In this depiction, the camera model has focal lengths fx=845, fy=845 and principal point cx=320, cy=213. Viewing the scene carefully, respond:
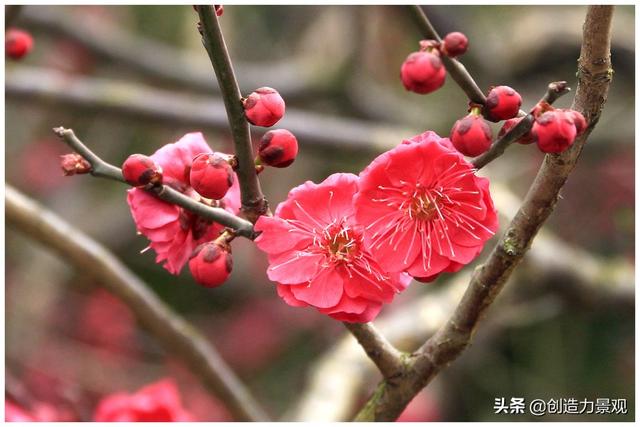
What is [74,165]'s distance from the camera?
906 millimetres

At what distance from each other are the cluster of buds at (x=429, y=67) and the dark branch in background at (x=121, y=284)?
83 centimetres

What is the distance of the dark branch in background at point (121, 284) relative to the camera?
5.02 ft

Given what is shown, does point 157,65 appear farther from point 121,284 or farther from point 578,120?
point 578,120

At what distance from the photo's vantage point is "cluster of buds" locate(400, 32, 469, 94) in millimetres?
847

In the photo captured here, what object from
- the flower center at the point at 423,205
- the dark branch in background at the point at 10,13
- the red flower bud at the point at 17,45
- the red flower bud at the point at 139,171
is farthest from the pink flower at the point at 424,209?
the dark branch in background at the point at 10,13

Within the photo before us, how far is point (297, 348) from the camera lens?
405 cm

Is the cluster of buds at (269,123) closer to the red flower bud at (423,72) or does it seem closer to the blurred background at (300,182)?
the red flower bud at (423,72)

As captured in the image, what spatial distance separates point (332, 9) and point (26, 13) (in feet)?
4.20

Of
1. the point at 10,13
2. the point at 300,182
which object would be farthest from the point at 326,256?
the point at 300,182

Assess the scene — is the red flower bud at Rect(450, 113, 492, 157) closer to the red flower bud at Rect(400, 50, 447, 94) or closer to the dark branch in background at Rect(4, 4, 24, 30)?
the red flower bud at Rect(400, 50, 447, 94)

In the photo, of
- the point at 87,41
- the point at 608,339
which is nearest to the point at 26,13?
the point at 87,41

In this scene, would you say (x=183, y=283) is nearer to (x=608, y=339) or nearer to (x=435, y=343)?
(x=608, y=339)

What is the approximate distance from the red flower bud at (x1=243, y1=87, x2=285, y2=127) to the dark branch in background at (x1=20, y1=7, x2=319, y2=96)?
2.30m

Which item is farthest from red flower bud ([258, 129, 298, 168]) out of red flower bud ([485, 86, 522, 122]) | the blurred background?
the blurred background
